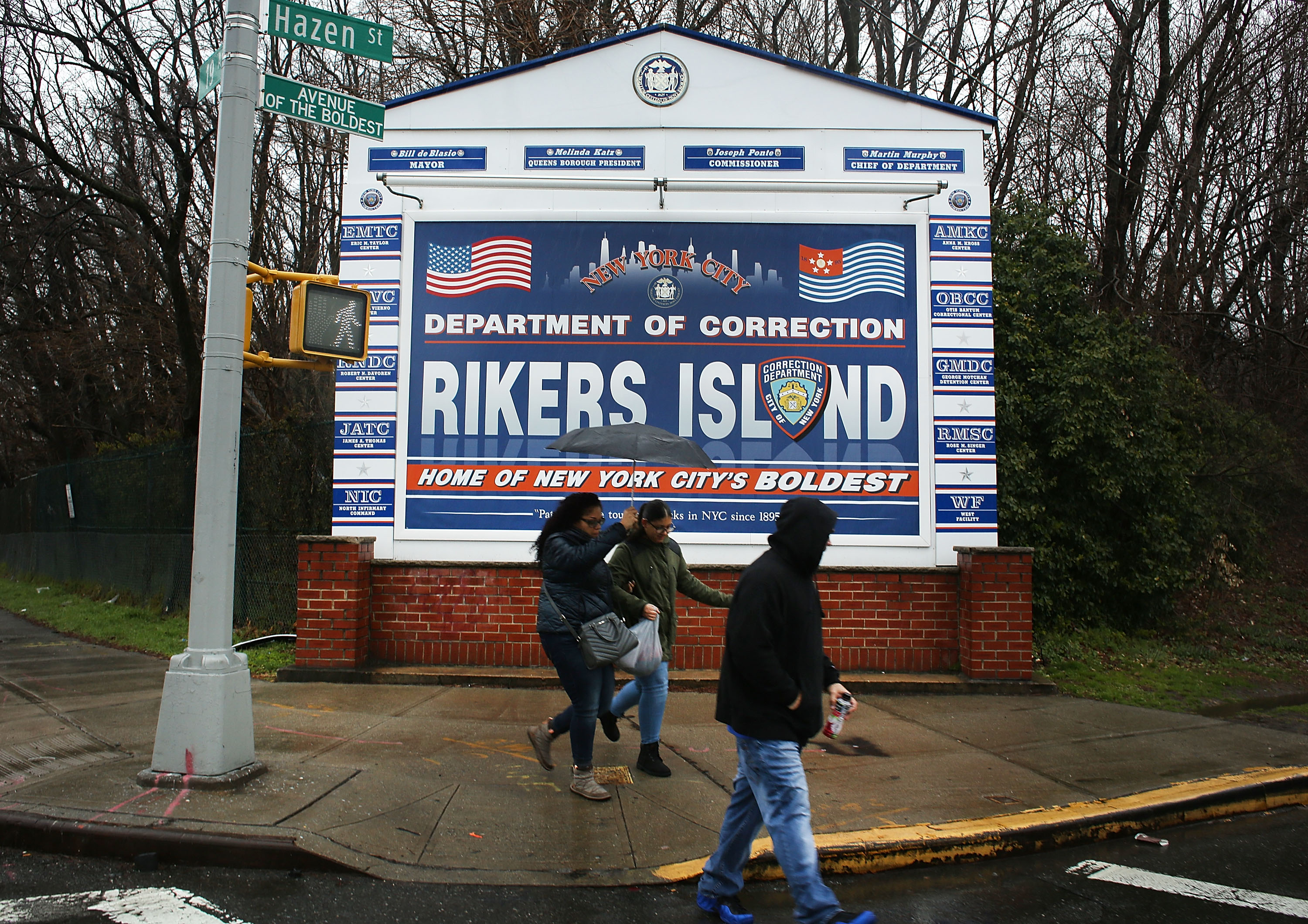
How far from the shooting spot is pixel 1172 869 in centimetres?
454

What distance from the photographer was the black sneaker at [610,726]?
581 centimetres

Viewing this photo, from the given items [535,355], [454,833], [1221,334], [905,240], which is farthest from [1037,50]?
[454,833]

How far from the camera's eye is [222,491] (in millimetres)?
5316

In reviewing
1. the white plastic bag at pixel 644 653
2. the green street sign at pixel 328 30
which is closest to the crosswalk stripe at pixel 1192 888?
the white plastic bag at pixel 644 653

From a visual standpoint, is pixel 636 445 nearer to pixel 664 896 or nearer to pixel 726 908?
pixel 664 896

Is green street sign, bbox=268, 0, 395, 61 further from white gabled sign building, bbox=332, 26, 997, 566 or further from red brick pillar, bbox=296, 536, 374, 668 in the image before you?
red brick pillar, bbox=296, 536, 374, 668

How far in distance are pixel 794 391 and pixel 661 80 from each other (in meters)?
3.32

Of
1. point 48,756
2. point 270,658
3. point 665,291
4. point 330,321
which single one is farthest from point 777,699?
point 270,658

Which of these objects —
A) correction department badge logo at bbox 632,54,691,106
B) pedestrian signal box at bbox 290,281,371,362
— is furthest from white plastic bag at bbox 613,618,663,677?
correction department badge logo at bbox 632,54,691,106

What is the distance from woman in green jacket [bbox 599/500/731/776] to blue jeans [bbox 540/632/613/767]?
403 mm

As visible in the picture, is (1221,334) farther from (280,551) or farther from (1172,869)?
(280,551)

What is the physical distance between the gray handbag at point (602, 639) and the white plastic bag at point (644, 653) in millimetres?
A: 64

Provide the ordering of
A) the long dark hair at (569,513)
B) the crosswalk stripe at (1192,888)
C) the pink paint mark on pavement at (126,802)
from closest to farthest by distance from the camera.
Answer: the crosswalk stripe at (1192,888) < the pink paint mark on pavement at (126,802) < the long dark hair at (569,513)

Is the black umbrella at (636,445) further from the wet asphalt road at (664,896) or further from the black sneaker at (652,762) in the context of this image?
the wet asphalt road at (664,896)
